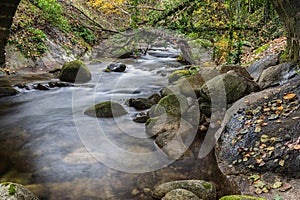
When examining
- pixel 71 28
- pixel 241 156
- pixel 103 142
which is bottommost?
pixel 103 142

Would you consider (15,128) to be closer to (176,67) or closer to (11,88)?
(11,88)

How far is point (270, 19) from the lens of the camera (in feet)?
36.9

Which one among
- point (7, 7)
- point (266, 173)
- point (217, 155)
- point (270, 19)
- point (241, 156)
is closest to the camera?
point (7, 7)

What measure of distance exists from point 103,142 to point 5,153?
2.04 meters

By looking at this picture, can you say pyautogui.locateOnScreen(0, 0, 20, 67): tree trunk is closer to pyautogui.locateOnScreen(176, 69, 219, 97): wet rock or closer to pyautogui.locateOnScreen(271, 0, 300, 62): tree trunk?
pyautogui.locateOnScreen(176, 69, 219, 97): wet rock

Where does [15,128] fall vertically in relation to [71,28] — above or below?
below

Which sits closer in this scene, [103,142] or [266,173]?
[266,173]

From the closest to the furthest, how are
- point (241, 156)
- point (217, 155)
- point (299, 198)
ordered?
point (299, 198) → point (241, 156) → point (217, 155)

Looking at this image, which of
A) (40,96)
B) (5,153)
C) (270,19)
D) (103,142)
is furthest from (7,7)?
(270,19)

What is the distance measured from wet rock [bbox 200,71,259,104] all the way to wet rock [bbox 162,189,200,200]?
3.37 meters

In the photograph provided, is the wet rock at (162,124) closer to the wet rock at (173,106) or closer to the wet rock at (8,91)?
the wet rock at (173,106)

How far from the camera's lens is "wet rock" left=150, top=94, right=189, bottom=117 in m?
6.44

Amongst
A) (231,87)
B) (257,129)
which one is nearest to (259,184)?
(257,129)

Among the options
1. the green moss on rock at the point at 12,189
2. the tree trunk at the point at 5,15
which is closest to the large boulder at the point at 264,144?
the green moss on rock at the point at 12,189
